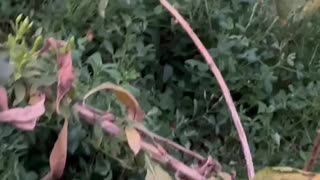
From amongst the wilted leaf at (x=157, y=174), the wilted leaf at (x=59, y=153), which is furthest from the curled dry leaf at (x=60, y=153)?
the wilted leaf at (x=157, y=174)

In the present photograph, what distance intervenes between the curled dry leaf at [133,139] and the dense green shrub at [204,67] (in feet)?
0.33

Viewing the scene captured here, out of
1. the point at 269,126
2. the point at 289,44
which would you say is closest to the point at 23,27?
the point at 269,126

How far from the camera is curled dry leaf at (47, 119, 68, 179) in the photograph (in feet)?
3.52

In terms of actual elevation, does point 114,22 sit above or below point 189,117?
above

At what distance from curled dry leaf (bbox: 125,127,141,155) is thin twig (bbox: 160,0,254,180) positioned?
18 cm

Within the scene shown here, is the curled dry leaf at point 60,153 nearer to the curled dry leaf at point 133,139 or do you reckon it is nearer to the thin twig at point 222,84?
the curled dry leaf at point 133,139

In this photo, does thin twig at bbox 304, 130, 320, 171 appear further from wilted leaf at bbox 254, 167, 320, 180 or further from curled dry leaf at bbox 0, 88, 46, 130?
curled dry leaf at bbox 0, 88, 46, 130

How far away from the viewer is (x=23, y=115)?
3.51 feet

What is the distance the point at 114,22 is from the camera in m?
1.37

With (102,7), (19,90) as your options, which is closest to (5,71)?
(19,90)

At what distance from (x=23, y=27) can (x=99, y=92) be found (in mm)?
133

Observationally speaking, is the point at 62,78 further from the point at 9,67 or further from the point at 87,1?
the point at 87,1

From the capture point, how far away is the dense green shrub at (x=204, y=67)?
1318 millimetres

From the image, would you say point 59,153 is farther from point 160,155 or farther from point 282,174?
point 282,174
